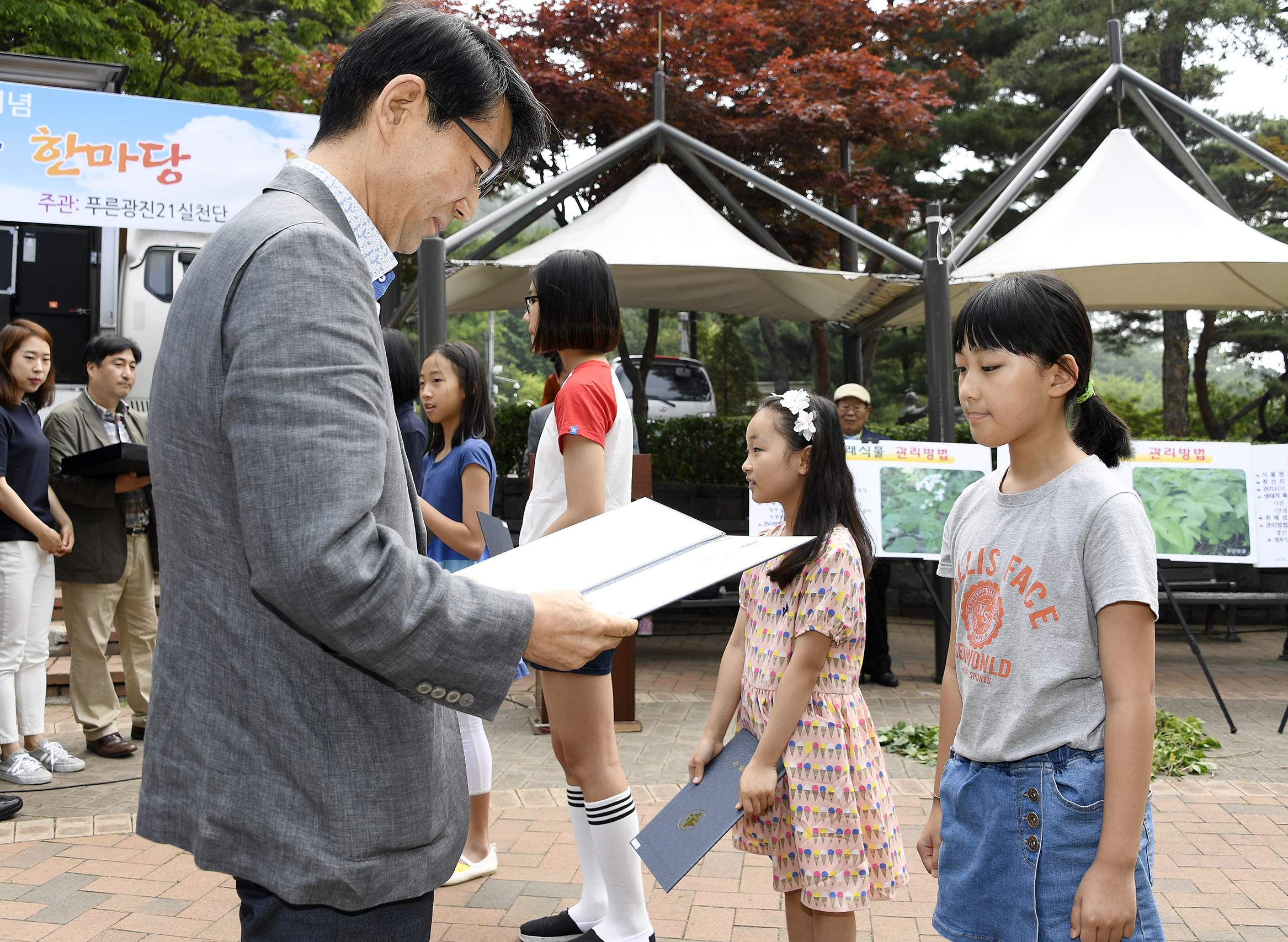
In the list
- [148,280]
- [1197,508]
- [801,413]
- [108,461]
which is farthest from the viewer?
[148,280]

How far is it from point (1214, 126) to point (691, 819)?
7.42 meters

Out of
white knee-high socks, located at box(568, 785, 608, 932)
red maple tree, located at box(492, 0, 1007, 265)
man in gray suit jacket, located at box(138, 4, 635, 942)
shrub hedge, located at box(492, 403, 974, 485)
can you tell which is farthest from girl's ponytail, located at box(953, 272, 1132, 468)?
red maple tree, located at box(492, 0, 1007, 265)

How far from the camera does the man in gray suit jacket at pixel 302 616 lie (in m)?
1.05

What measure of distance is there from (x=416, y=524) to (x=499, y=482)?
7.93 meters

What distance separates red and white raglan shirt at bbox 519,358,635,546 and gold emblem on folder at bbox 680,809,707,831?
0.87 metres

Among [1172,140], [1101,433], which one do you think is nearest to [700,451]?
[1172,140]

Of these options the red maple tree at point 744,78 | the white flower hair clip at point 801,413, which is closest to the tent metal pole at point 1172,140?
the red maple tree at point 744,78

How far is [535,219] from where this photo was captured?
773 centimetres

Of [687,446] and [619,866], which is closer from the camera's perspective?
[619,866]

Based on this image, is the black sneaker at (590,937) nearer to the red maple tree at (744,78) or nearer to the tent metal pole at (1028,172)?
the tent metal pole at (1028,172)

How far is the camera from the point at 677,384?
52.6 ft

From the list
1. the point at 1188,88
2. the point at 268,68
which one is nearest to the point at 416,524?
the point at 268,68

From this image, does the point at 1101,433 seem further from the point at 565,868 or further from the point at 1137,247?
the point at 1137,247

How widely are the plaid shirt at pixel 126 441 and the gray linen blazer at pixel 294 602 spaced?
4.33m
